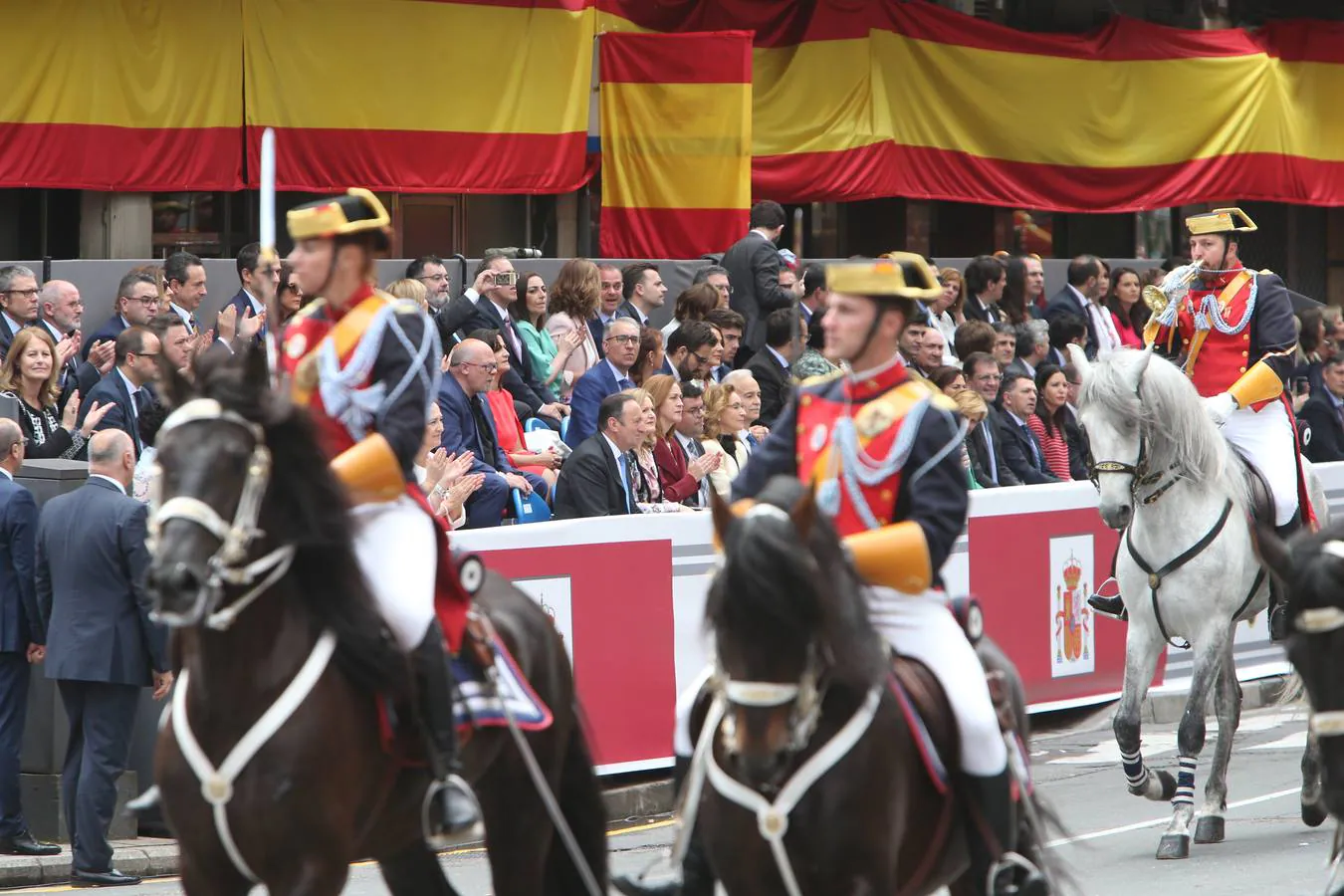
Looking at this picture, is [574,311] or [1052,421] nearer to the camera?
[574,311]

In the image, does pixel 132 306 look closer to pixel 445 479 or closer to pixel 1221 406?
pixel 445 479

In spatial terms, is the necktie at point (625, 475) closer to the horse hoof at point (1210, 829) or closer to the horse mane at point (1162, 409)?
the horse mane at point (1162, 409)

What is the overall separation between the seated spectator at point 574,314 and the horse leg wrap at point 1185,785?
18.8 ft

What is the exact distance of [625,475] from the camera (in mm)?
12852

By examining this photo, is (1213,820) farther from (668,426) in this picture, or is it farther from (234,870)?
(234,870)

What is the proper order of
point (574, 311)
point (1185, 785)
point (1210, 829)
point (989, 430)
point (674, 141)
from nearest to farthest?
point (1185, 785)
point (1210, 829)
point (574, 311)
point (989, 430)
point (674, 141)

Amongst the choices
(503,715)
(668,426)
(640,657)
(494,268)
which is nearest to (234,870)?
(503,715)

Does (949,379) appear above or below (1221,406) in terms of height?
above

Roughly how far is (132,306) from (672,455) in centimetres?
353

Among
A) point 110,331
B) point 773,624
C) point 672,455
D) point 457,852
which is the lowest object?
point 457,852

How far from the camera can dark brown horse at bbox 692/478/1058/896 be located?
18.8 ft

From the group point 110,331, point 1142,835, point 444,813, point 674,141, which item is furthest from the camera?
point 674,141

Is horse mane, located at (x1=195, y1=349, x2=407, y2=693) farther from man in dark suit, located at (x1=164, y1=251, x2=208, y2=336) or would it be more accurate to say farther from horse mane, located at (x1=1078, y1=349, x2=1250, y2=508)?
man in dark suit, located at (x1=164, y1=251, x2=208, y2=336)

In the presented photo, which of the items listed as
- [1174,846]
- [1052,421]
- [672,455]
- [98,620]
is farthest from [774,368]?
[98,620]
